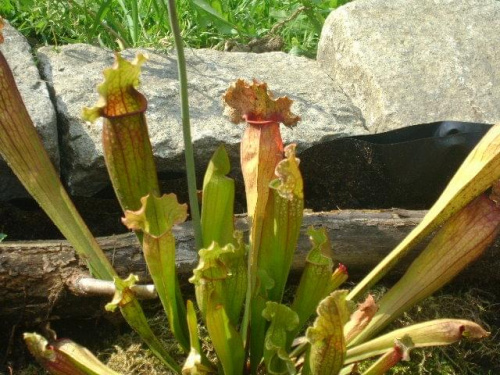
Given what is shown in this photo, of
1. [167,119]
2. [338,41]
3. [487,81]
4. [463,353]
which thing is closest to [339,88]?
[338,41]

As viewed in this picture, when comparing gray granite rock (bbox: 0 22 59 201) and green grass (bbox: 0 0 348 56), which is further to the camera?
green grass (bbox: 0 0 348 56)

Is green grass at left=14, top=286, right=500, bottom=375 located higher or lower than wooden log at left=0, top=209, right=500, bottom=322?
lower

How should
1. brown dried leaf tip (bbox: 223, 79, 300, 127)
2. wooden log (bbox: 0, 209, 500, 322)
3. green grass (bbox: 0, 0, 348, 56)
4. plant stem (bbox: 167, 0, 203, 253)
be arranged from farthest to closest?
1. green grass (bbox: 0, 0, 348, 56)
2. wooden log (bbox: 0, 209, 500, 322)
3. brown dried leaf tip (bbox: 223, 79, 300, 127)
4. plant stem (bbox: 167, 0, 203, 253)

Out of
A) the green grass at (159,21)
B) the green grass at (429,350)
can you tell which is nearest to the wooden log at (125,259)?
the green grass at (429,350)

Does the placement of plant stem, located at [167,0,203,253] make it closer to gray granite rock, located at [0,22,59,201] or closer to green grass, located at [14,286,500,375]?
green grass, located at [14,286,500,375]

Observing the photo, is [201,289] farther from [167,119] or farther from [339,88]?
[339,88]

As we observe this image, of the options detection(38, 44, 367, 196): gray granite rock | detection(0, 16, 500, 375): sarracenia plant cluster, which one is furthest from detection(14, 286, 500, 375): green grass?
detection(38, 44, 367, 196): gray granite rock

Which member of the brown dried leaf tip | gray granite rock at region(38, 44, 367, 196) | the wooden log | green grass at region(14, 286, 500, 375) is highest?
the brown dried leaf tip
